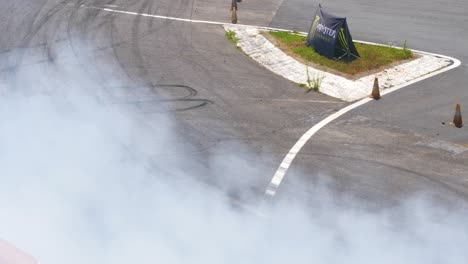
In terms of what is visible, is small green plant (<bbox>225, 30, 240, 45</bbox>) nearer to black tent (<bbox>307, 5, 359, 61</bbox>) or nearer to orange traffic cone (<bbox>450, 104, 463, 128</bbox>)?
black tent (<bbox>307, 5, 359, 61</bbox>)

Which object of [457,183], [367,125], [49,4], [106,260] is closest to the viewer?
[106,260]

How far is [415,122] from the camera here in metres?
15.9

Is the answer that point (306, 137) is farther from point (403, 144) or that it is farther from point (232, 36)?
point (232, 36)

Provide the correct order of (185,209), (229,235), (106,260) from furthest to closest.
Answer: (185,209)
(229,235)
(106,260)

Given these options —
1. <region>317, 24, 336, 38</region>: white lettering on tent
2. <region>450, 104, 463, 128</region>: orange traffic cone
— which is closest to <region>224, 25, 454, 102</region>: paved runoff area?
<region>317, 24, 336, 38</region>: white lettering on tent

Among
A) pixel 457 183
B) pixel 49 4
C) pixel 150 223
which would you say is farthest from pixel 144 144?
pixel 49 4

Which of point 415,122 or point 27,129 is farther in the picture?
point 415,122

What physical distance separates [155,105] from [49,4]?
11.7 meters

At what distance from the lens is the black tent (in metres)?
20.0

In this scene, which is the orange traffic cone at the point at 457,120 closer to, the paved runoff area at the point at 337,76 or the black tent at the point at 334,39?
the paved runoff area at the point at 337,76

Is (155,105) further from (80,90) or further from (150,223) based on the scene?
(150,223)

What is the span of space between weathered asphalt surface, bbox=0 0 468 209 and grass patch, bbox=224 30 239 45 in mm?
257

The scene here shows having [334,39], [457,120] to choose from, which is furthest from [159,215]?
[334,39]

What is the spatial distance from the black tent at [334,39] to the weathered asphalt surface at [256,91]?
2.38m
